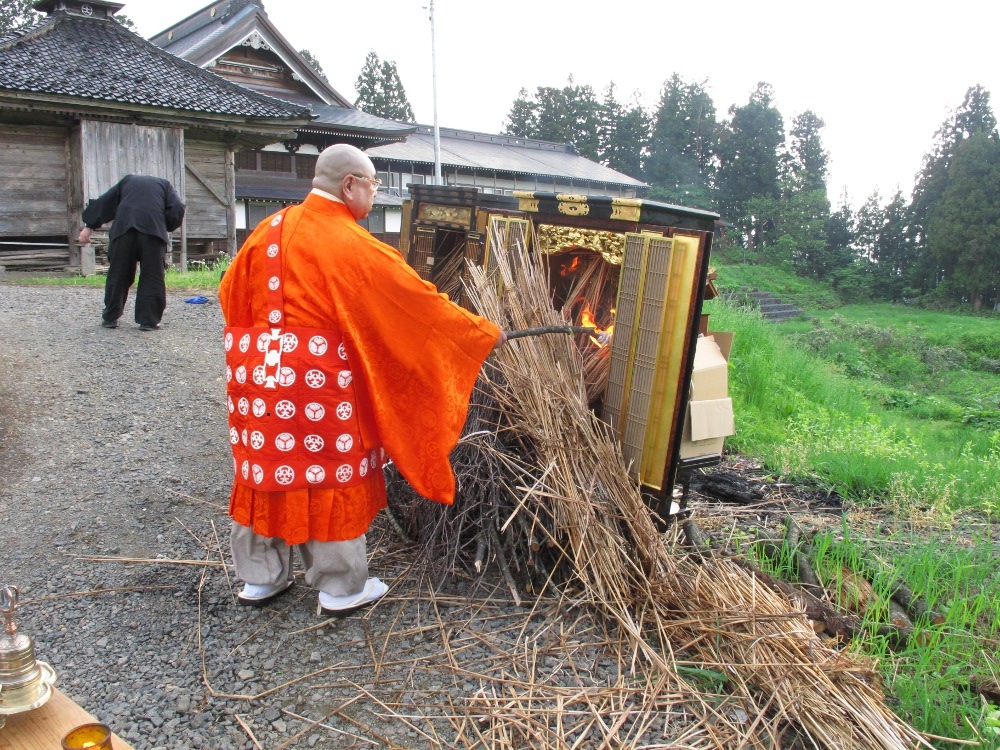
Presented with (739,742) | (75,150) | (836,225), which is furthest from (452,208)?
(836,225)

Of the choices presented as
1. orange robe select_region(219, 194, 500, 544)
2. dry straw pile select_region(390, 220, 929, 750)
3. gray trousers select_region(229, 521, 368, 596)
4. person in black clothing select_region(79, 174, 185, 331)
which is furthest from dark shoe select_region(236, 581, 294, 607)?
person in black clothing select_region(79, 174, 185, 331)

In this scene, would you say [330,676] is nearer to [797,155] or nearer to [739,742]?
[739,742]

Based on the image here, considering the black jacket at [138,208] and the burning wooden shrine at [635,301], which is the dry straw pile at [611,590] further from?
the black jacket at [138,208]

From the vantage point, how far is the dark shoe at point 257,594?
284 cm

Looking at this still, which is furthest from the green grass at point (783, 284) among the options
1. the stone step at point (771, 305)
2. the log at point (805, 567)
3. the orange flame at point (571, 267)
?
the log at point (805, 567)

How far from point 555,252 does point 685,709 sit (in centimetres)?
213

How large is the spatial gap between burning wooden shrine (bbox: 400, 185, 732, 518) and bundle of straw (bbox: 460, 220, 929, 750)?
0.59 feet

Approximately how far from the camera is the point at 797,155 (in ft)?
131

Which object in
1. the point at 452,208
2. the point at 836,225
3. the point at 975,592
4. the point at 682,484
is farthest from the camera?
the point at 836,225

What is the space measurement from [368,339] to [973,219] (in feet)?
103

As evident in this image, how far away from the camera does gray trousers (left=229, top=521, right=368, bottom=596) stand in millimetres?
2695

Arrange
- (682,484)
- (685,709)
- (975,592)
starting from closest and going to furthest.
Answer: (685,709)
(975,592)
(682,484)

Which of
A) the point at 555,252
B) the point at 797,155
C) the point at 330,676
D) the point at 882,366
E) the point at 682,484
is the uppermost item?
the point at 797,155

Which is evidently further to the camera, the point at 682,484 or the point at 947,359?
the point at 947,359
